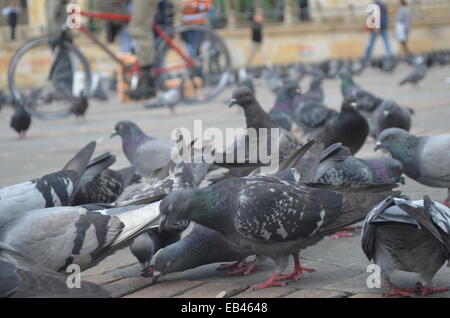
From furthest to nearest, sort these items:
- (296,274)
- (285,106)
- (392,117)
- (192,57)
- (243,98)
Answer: (192,57), (285,106), (392,117), (243,98), (296,274)

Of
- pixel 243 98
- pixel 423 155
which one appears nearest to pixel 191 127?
pixel 243 98

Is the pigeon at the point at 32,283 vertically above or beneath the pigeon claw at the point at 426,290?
above

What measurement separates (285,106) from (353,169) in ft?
12.0

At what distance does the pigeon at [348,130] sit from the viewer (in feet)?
20.1

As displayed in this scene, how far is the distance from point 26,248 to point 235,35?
26.9 metres

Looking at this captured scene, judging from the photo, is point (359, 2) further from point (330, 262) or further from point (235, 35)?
point (330, 262)

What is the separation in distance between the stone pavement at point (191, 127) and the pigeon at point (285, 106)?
74 centimetres

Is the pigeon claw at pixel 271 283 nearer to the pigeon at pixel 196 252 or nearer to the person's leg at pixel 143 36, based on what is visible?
the pigeon at pixel 196 252

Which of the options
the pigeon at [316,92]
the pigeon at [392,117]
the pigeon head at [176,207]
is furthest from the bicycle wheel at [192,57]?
the pigeon head at [176,207]

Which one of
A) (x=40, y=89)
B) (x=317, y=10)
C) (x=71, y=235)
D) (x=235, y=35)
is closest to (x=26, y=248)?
(x=71, y=235)

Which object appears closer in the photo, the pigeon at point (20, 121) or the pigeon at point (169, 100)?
the pigeon at point (20, 121)

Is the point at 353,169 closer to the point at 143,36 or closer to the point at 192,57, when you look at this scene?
the point at 143,36

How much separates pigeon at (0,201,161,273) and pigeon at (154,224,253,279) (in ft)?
0.54

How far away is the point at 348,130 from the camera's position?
20.2ft
